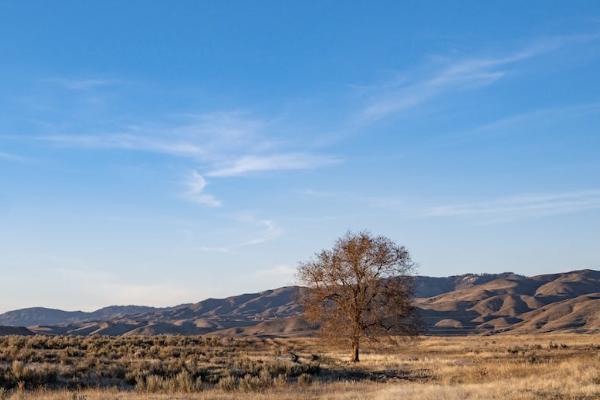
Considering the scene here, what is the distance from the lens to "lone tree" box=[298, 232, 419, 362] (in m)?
42.4

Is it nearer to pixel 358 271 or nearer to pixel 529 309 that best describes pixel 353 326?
pixel 358 271

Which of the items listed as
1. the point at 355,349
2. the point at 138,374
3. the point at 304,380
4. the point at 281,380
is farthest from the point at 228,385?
the point at 355,349

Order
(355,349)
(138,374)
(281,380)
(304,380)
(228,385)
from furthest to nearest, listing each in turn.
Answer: (355,349)
(138,374)
(304,380)
(281,380)
(228,385)

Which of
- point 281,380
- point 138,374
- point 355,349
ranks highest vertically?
point 138,374

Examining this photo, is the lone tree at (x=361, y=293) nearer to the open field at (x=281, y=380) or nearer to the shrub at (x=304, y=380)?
the open field at (x=281, y=380)

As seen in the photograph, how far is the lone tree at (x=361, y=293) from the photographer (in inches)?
1668

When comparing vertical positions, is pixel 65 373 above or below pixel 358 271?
below

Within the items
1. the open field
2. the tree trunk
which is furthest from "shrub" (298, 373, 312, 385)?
the tree trunk

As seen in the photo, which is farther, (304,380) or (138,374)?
(138,374)

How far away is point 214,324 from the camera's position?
18188cm

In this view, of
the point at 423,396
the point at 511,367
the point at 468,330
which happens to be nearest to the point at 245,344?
the point at 511,367

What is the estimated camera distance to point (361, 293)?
140 feet

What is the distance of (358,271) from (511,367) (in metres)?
13.6

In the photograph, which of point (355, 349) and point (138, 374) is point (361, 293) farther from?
point (138, 374)
